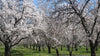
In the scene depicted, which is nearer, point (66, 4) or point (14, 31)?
point (66, 4)

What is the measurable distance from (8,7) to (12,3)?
2.31 ft

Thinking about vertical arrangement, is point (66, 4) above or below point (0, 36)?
above

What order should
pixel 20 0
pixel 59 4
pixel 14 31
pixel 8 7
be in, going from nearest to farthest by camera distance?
pixel 59 4
pixel 14 31
pixel 8 7
pixel 20 0

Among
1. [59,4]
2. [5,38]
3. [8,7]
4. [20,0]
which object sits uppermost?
[20,0]

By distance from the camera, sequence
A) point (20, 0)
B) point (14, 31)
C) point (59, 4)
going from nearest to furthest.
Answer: point (59, 4) < point (14, 31) < point (20, 0)

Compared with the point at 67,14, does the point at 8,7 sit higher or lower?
higher

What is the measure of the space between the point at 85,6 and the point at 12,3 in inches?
393

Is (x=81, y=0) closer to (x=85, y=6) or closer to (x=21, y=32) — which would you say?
(x=85, y=6)

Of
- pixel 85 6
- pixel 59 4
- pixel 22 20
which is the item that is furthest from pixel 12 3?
pixel 85 6

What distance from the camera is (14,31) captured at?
13.7m

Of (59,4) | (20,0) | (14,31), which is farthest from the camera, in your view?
(20,0)

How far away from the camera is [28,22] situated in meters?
16.6

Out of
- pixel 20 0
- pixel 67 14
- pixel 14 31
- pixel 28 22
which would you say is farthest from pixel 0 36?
pixel 67 14

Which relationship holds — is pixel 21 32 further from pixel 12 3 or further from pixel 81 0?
pixel 81 0
